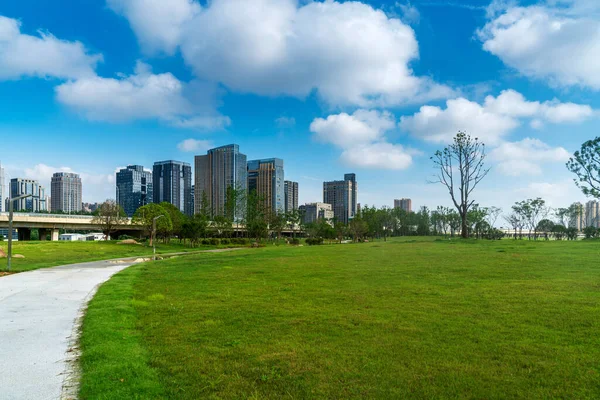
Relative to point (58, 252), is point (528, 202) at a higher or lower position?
higher

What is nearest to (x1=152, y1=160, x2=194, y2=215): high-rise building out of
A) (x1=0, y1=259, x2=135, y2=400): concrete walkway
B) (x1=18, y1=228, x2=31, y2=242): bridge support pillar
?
(x1=18, y1=228, x2=31, y2=242): bridge support pillar

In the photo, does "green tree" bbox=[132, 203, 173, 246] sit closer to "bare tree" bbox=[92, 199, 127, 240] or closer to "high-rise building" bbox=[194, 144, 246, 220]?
"bare tree" bbox=[92, 199, 127, 240]

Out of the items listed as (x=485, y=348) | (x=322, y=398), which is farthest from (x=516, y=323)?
(x=322, y=398)

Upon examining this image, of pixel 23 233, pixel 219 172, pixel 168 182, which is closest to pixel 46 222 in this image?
pixel 23 233

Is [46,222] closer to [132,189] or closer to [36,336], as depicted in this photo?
[36,336]

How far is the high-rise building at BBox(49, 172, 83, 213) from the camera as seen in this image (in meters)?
154

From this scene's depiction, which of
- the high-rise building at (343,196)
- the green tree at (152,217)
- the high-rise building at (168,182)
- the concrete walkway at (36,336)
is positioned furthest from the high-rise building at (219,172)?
the concrete walkway at (36,336)

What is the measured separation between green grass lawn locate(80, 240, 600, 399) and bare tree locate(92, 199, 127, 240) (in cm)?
6424

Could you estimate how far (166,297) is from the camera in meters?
13.0

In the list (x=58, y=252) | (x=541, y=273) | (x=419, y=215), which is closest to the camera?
A: (x=541, y=273)

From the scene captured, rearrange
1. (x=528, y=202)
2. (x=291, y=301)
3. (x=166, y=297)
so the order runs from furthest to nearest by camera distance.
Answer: (x=528, y=202), (x=166, y=297), (x=291, y=301)

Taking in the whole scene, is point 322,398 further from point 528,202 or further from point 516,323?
point 528,202

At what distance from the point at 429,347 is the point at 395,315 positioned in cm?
232

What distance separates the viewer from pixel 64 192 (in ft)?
508
